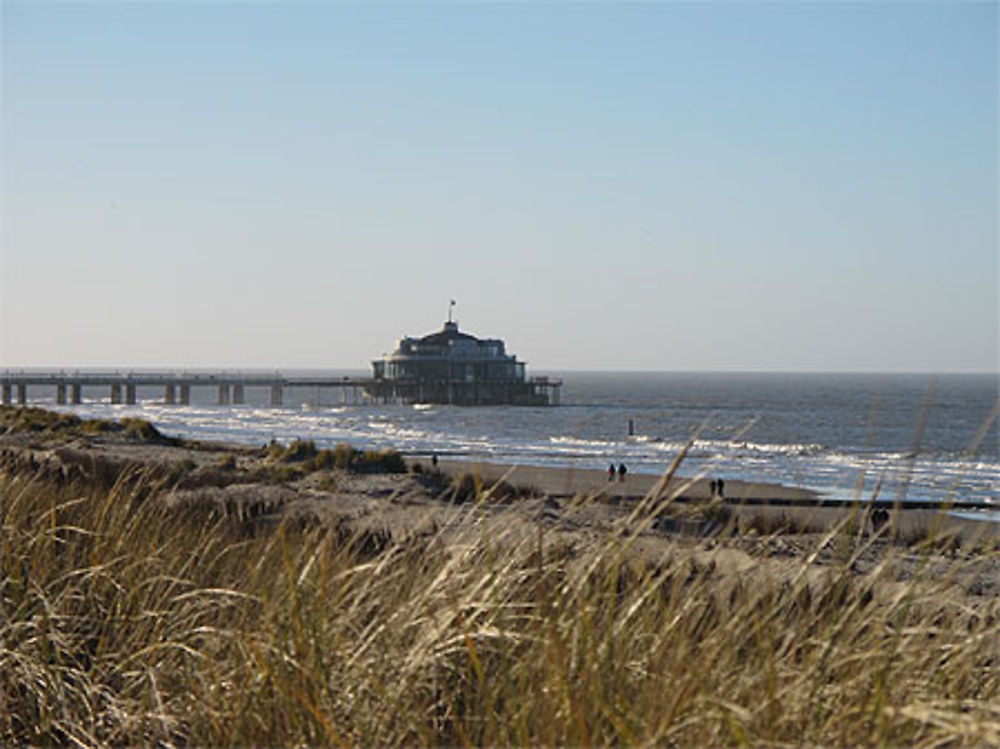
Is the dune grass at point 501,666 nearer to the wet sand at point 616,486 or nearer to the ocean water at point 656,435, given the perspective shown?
the wet sand at point 616,486

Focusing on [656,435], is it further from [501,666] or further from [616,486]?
[501,666]

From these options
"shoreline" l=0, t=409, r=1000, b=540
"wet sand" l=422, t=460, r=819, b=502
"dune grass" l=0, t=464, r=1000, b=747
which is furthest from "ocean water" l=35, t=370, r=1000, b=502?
"dune grass" l=0, t=464, r=1000, b=747

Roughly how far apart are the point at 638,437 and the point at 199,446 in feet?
73.8

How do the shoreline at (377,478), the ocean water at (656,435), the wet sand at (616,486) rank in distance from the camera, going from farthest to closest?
1. the ocean water at (656,435)
2. the wet sand at (616,486)
3. the shoreline at (377,478)

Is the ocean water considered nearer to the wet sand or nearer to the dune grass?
the wet sand

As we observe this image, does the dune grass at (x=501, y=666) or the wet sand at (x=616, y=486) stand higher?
the dune grass at (x=501, y=666)

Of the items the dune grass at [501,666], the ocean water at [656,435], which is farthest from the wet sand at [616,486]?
the dune grass at [501,666]

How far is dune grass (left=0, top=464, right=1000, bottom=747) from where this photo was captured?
2994mm

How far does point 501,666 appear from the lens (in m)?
3.54

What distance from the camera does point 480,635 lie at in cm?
359

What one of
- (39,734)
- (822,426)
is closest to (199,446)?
(39,734)

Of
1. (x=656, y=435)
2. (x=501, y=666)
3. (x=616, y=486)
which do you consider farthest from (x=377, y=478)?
(x=656, y=435)

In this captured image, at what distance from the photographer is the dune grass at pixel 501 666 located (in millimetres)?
2994

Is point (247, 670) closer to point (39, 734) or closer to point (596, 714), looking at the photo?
point (39, 734)
